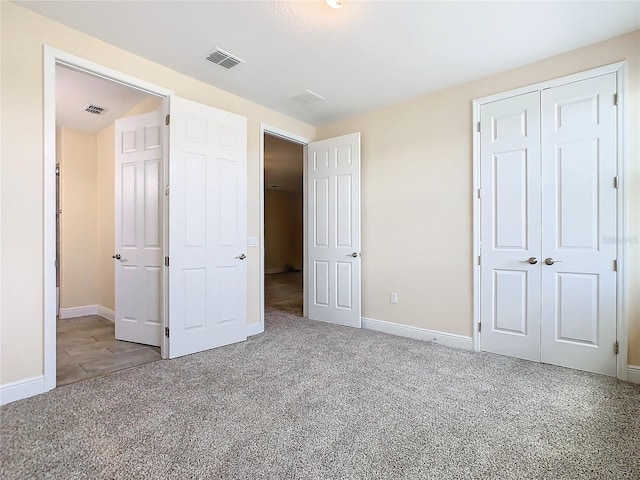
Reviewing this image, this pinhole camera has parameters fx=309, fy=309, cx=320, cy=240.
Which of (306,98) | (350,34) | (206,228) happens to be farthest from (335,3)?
(206,228)

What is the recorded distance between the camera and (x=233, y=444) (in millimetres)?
1690

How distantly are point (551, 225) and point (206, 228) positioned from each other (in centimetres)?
330

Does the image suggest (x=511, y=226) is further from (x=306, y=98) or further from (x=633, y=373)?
(x=306, y=98)

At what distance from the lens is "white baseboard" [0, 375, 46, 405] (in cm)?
212

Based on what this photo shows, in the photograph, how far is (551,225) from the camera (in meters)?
2.78

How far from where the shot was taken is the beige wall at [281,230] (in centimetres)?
1070

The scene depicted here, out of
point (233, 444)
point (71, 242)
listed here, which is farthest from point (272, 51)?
point (71, 242)

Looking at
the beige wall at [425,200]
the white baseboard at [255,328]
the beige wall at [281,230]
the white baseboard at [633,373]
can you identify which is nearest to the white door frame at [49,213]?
the white baseboard at [255,328]

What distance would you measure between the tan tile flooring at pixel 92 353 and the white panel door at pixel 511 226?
133 inches

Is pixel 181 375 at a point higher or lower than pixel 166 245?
lower

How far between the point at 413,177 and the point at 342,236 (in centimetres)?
118

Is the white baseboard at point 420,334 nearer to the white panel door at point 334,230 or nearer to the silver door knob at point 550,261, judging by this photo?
the white panel door at point 334,230

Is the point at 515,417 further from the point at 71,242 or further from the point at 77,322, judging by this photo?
the point at 71,242

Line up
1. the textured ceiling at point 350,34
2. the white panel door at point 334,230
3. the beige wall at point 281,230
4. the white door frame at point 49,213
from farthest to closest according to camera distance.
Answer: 1. the beige wall at point 281,230
2. the white panel door at point 334,230
3. the white door frame at point 49,213
4. the textured ceiling at point 350,34
